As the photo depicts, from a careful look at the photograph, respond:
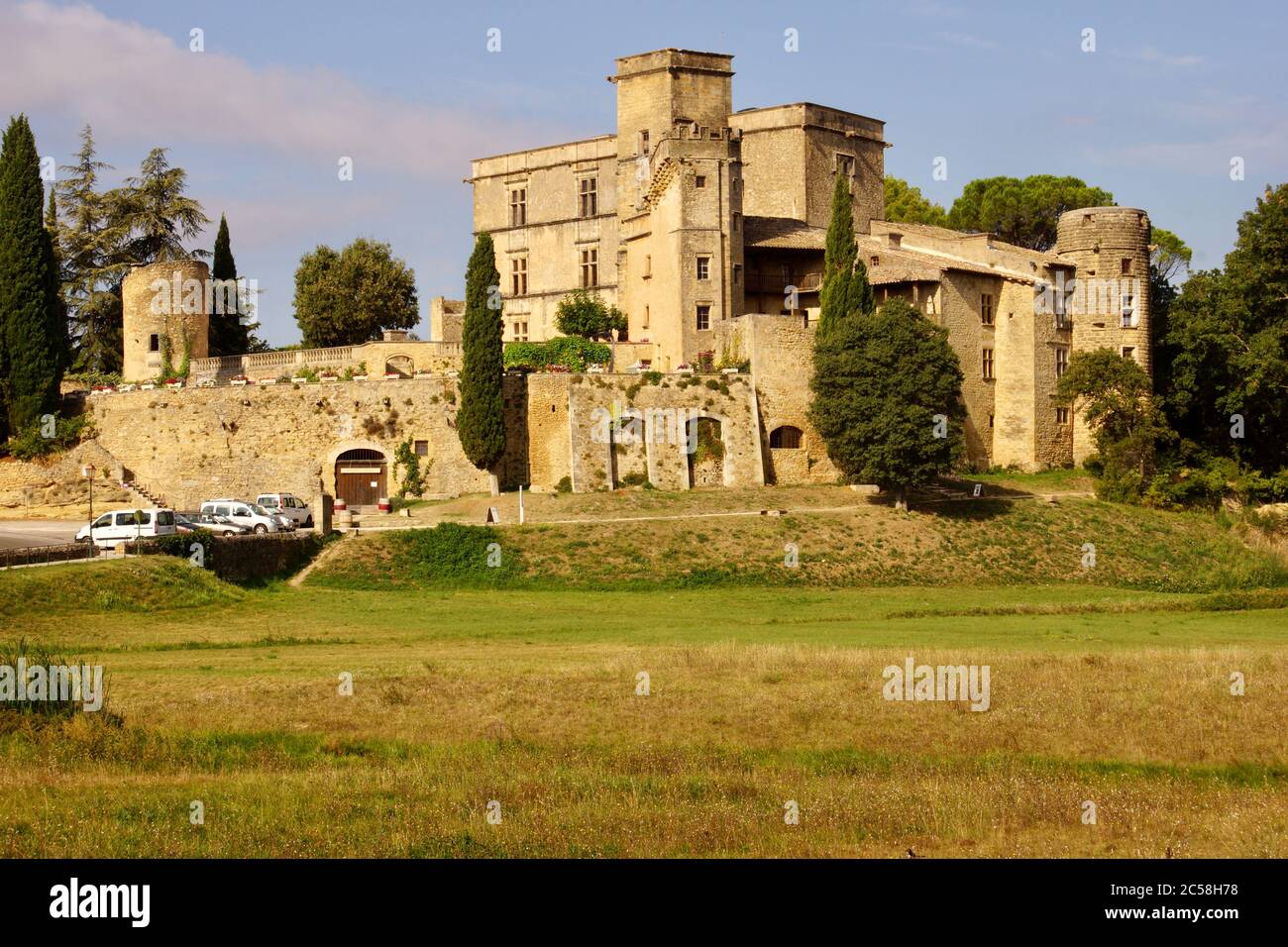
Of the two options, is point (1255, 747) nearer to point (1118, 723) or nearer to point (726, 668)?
point (1118, 723)

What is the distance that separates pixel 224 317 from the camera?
63594 millimetres

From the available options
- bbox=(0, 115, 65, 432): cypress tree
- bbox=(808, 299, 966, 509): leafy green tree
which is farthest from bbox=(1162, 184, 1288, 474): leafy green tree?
bbox=(0, 115, 65, 432): cypress tree

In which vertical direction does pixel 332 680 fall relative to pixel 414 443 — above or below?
below

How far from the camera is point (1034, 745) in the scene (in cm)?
1989

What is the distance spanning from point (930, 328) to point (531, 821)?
35.5 metres

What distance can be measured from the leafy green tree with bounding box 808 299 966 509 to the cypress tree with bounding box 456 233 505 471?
10571 millimetres

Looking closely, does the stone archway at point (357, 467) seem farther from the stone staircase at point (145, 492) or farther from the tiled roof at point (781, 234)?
the tiled roof at point (781, 234)

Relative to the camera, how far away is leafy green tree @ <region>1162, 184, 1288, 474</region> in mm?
54719

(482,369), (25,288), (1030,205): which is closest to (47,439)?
(25,288)

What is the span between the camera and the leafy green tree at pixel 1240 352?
54719mm

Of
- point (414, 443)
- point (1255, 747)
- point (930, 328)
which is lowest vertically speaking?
point (1255, 747)

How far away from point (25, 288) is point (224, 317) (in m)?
13.2

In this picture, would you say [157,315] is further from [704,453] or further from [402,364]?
[704,453]
